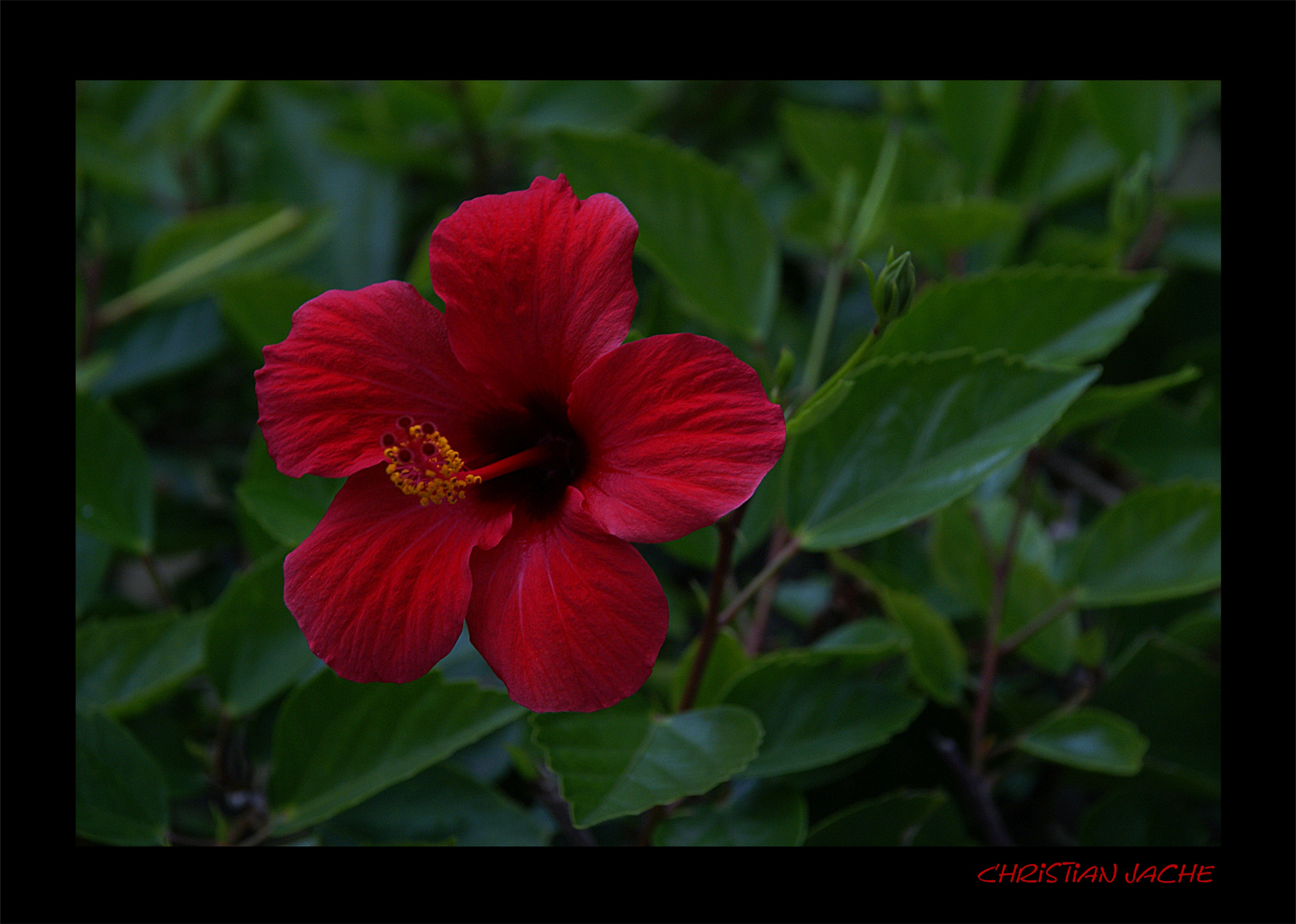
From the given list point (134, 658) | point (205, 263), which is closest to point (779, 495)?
point (134, 658)

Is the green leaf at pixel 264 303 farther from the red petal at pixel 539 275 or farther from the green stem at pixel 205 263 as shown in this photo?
the red petal at pixel 539 275

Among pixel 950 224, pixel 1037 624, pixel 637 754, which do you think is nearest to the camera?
pixel 637 754

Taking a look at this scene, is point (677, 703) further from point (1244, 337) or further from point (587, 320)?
point (1244, 337)

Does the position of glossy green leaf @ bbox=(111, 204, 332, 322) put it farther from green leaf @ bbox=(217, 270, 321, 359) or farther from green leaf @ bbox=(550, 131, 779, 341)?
green leaf @ bbox=(550, 131, 779, 341)

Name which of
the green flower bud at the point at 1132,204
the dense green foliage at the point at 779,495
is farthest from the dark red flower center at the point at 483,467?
the green flower bud at the point at 1132,204

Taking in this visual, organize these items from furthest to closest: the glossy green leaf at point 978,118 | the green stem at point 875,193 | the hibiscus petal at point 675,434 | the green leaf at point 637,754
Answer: the glossy green leaf at point 978,118 → the green stem at point 875,193 → the green leaf at point 637,754 → the hibiscus petal at point 675,434

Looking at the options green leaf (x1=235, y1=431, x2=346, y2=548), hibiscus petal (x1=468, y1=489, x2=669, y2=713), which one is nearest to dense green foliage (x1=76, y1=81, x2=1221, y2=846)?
green leaf (x1=235, y1=431, x2=346, y2=548)

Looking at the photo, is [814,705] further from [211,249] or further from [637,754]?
[211,249]

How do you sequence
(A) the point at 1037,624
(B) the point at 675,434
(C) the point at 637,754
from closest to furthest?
(B) the point at 675,434 < (C) the point at 637,754 < (A) the point at 1037,624
